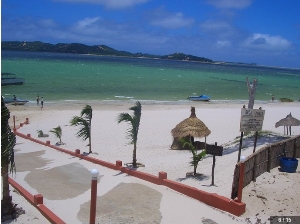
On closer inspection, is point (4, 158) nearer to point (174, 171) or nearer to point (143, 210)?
point (143, 210)

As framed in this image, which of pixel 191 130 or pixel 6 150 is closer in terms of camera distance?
pixel 6 150

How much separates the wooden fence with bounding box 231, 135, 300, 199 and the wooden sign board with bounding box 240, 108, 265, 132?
67 centimetres

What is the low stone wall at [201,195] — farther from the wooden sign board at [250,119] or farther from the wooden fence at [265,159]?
the wooden sign board at [250,119]

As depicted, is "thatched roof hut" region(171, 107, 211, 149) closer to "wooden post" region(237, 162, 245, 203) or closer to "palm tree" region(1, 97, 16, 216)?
"wooden post" region(237, 162, 245, 203)

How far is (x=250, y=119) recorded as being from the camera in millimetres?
9633

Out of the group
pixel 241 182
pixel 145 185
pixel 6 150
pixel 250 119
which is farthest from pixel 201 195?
pixel 6 150

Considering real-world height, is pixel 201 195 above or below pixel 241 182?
below

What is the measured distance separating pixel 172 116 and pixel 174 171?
1624 cm

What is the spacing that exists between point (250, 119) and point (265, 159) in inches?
47.4

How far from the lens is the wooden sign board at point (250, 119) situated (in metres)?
9.53

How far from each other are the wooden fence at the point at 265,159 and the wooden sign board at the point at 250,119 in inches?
26.2

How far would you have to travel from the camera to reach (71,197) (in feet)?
30.1

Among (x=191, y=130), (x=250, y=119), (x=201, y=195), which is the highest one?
(x=250, y=119)

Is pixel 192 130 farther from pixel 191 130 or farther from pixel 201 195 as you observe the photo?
pixel 201 195
